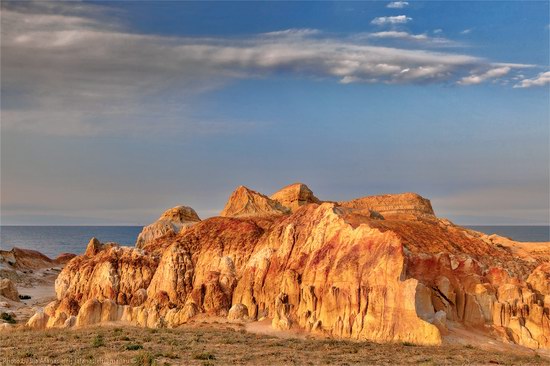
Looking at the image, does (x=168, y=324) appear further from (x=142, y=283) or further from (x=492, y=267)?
(x=492, y=267)

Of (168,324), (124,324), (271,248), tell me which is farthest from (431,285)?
(124,324)

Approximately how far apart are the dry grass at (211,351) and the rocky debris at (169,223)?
31.6m

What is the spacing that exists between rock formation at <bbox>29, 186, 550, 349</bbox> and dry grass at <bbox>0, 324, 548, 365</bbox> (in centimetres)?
298

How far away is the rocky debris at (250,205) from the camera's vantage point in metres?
60.8

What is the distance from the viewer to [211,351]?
3164cm

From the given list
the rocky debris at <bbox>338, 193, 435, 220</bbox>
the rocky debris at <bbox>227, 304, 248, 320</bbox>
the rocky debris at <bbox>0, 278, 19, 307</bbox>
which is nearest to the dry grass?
the rocky debris at <bbox>227, 304, 248, 320</bbox>

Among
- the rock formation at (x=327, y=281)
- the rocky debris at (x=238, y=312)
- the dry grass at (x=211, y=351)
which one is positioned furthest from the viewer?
the rocky debris at (x=238, y=312)

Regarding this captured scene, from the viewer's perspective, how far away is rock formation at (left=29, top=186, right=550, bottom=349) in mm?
37375

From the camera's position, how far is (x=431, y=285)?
129ft

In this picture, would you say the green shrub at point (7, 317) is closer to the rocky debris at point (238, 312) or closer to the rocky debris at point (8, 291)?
the rocky debris at point (8, 291)

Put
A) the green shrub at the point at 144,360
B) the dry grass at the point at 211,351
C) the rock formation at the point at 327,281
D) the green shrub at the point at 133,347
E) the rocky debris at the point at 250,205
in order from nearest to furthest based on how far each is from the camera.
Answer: the green shrub at the point at 144,360 → the dry grass at the point at 211,351 → the green shrub at the point at 133,347 → the rock formation at the point at 327,281 → the rocky debris at the point at 250,205

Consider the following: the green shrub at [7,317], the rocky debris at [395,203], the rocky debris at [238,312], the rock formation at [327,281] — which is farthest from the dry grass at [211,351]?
the rocky debris at [395,203]

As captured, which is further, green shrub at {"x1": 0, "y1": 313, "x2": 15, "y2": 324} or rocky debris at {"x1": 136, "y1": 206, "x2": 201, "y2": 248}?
rocky debris at {"x1": 136, "y1": 206, "x2": 201, "y2": 248}

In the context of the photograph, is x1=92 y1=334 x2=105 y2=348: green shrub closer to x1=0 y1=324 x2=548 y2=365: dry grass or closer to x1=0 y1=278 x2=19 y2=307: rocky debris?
x1=0 y1=324 x2=548 y2=365: dry grass
